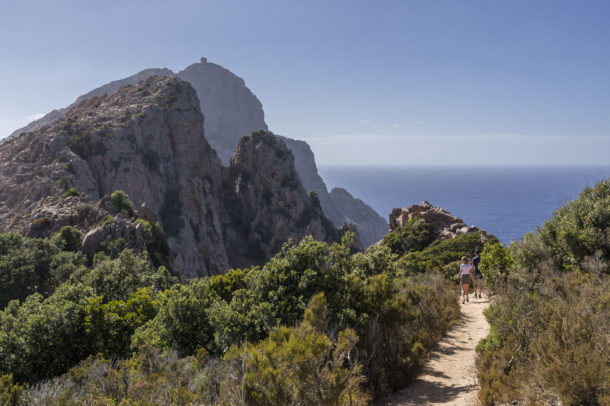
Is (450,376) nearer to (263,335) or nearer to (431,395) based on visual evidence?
(431,395)

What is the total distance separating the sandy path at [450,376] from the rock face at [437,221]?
2600 cm

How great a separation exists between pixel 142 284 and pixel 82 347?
8.41 meters

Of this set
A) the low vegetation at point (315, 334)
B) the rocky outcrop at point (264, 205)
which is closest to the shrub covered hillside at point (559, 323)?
the low vegetation at point (315, 334)

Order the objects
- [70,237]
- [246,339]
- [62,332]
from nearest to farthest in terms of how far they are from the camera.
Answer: [246,339] → [62,332] → [70,237]

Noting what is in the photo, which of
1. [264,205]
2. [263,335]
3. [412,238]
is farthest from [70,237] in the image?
[264,205]

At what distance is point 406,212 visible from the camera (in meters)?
48.8

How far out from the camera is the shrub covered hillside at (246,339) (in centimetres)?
567

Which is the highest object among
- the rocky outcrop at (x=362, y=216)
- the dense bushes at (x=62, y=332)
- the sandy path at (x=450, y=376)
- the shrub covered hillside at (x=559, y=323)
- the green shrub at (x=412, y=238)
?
the shrub covered hillside at (x=559, y=323)

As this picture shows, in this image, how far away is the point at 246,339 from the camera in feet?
25.4

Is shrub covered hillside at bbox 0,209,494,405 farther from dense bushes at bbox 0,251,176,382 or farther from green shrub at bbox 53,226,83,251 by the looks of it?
green shrub at bbox 53,226,83,251

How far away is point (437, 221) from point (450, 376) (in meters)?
37.3

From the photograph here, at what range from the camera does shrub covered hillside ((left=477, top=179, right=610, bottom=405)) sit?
5842 mm

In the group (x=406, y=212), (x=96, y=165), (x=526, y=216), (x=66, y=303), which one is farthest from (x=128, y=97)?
(x=526, y=216)

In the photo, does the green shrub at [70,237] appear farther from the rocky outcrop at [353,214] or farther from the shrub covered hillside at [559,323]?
the rocky outcrop at [353,214]
